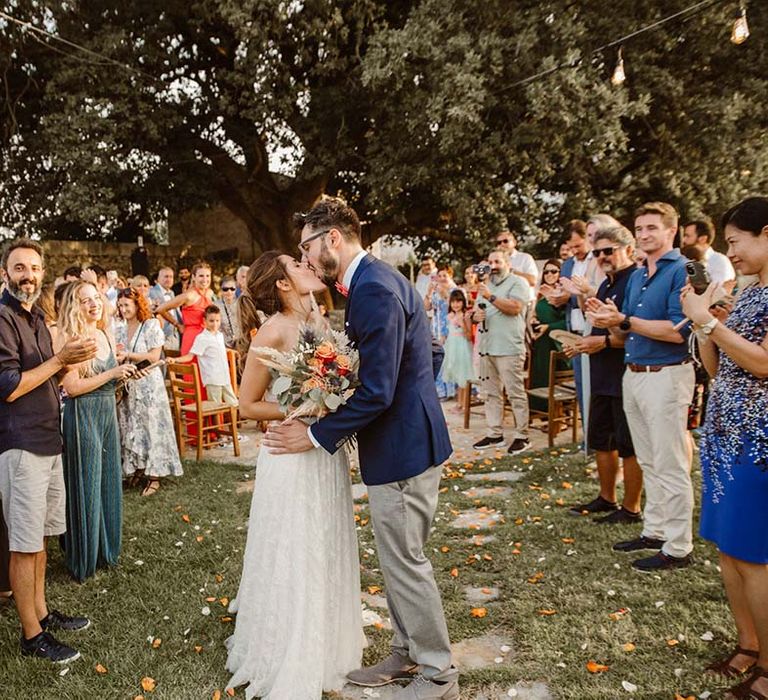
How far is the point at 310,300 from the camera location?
359 cm

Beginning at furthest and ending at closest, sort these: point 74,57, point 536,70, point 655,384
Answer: point 74,57, point 536,70, point 655,384

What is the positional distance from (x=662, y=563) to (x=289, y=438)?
2.83 m

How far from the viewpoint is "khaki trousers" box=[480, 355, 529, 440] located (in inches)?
295

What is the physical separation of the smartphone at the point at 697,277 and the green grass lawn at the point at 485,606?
73.3 inches

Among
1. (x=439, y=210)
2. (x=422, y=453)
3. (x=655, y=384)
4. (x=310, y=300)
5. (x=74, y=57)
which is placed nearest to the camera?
(x=422, y=453)

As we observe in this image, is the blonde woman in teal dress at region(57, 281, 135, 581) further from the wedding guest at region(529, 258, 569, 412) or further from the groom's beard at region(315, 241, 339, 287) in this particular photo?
the wedding guest at region(529, 258, 569, 412)

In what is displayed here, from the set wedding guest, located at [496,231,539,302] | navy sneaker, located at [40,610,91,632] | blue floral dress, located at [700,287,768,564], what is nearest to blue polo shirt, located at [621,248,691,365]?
blue floral dress, located at [700,287,768,564]

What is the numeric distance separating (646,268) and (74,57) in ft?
41.9

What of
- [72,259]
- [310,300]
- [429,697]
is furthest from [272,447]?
[72,259]

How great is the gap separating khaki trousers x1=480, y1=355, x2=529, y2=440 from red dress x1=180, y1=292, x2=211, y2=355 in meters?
3.84

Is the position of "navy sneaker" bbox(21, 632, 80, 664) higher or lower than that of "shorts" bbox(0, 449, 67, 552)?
lower

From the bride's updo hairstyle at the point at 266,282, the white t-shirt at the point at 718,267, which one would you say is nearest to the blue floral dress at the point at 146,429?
the bride's updo hairstyle at the point at 266,282

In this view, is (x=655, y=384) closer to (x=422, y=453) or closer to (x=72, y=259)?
(x=422, y=453)

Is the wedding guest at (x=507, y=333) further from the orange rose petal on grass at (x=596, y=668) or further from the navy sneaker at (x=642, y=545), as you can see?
the orange rose petal on grass at (x=596, y=668)
